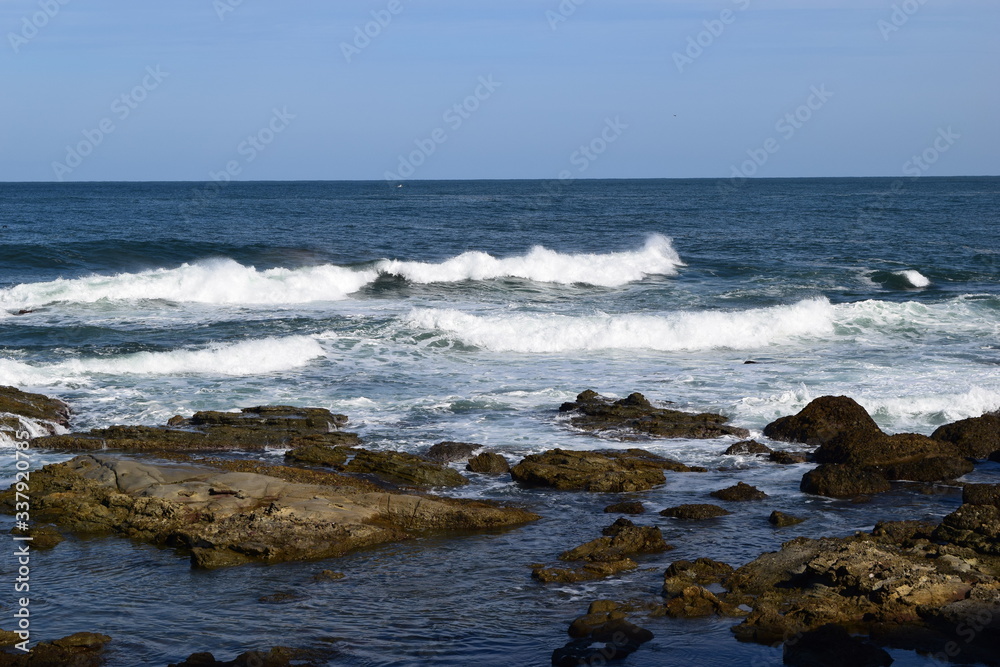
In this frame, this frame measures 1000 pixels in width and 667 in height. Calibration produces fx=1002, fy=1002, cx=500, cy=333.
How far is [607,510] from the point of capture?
12.6 m

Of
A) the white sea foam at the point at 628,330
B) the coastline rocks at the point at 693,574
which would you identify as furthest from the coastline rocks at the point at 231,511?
the white sea foam at the point at 628,330

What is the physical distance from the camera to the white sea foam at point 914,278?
120 feet

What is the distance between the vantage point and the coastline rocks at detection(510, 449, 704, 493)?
13.7 m

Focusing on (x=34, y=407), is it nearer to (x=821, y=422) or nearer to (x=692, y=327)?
(x=821, y=422)

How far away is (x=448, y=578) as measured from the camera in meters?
10.4

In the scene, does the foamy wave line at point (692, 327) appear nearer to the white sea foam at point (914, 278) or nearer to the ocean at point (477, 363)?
the ocean at point (477, 363)

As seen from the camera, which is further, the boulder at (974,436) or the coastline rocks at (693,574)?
the boulder at (974,436)

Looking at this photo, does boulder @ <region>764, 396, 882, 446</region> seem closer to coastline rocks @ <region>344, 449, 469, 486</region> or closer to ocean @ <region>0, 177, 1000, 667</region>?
ocean @ <region>0, 177, 1000, 667</region>

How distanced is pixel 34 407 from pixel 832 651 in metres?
13.9

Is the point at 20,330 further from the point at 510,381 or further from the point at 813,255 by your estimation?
the point at 813,255

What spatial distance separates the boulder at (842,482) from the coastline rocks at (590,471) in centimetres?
171

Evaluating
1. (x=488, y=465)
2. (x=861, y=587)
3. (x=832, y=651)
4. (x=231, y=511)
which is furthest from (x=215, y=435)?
(x=832, y=651)

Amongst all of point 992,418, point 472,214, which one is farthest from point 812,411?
point 472,214

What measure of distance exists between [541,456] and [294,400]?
652cm
